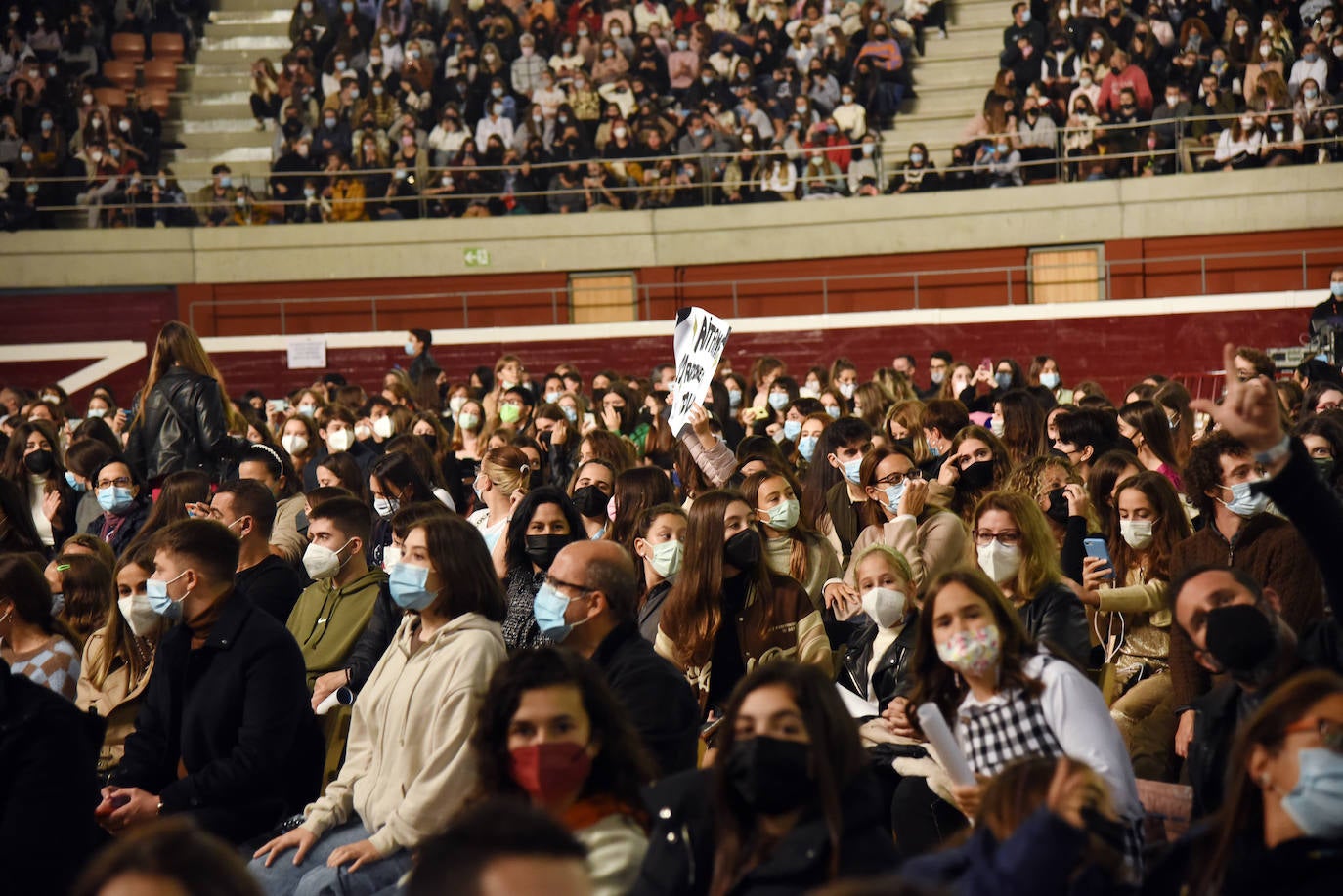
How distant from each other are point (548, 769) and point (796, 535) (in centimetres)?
377

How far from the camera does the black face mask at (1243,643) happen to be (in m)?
4.57

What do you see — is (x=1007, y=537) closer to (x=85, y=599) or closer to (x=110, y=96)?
(x=85, y=599)

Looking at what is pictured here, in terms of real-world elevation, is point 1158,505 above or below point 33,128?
below

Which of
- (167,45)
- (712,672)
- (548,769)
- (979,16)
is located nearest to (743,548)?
(712,672)

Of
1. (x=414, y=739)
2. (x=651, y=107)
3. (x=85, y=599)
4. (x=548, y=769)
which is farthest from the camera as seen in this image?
(x=651, y=107)

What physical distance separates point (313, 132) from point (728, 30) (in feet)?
23.5

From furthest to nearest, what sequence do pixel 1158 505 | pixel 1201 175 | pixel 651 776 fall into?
pixel 1201 175
pixel 1158 505
pixel 651 776

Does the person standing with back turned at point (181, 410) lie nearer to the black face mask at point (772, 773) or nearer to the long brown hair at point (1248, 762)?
the black face mask at point (772, 773)

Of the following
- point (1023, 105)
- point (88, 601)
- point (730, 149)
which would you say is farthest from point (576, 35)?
point (88, 601)

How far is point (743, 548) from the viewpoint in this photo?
6.85 metres

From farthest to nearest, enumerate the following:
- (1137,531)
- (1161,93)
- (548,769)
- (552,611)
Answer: (1161,93), (1137,531), (552,611), (548,769)

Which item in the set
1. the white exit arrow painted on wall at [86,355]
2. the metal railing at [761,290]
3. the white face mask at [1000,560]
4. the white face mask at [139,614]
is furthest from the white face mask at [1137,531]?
the white exit arrow painted on wall at [86,355]

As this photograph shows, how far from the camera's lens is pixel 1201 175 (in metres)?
23.5

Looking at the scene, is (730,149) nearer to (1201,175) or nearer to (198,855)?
(1201,175)
